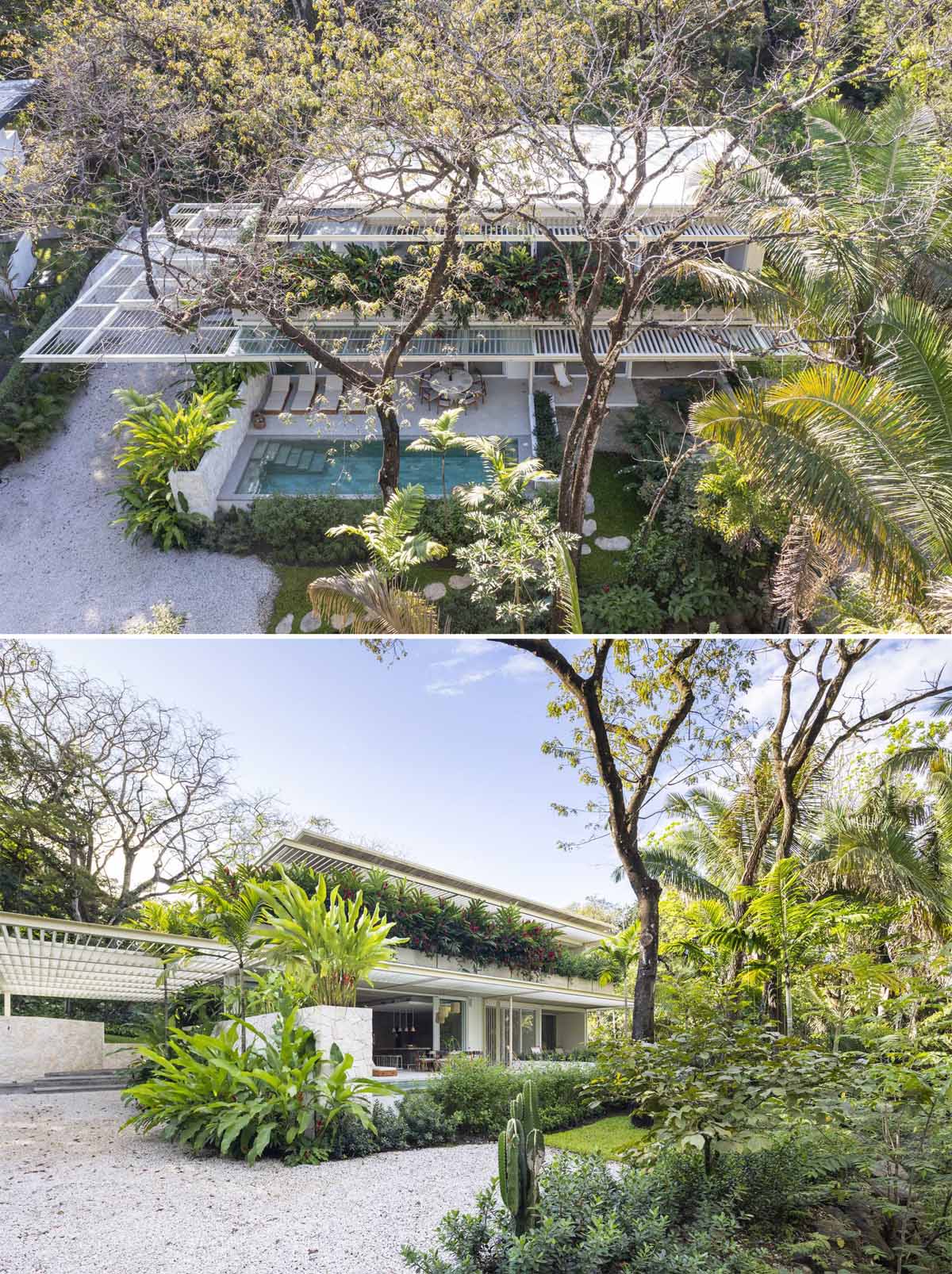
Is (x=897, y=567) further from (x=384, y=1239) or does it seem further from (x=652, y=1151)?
(x=384, y=1239)

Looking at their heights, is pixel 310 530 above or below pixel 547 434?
below

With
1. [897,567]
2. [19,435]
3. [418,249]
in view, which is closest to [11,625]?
[19,435]

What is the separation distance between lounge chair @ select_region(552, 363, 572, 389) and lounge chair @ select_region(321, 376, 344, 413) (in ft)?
11.4

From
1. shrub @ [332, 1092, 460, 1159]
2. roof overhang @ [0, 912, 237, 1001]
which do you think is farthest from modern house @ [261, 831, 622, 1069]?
shrub @ [332, 1092, 460, 1159]

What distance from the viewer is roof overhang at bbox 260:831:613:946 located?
9320 mm

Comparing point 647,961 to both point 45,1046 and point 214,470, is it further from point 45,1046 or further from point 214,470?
point 214,470

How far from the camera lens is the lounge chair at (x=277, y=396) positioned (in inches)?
615

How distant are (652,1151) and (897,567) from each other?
A: 3.91 metres

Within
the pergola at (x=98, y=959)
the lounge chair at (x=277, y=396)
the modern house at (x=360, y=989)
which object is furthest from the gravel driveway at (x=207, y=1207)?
the lounge chair at (x=277, y=396)

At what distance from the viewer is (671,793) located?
9203 millimetres

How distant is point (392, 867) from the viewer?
32.7 ft

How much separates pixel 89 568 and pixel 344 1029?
27.3 ft

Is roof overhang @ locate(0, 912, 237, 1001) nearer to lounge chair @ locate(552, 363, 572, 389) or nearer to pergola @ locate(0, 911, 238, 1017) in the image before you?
pergola @ locate(0, 911, 238, 1017)

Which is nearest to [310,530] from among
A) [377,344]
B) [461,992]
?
[377,344]
